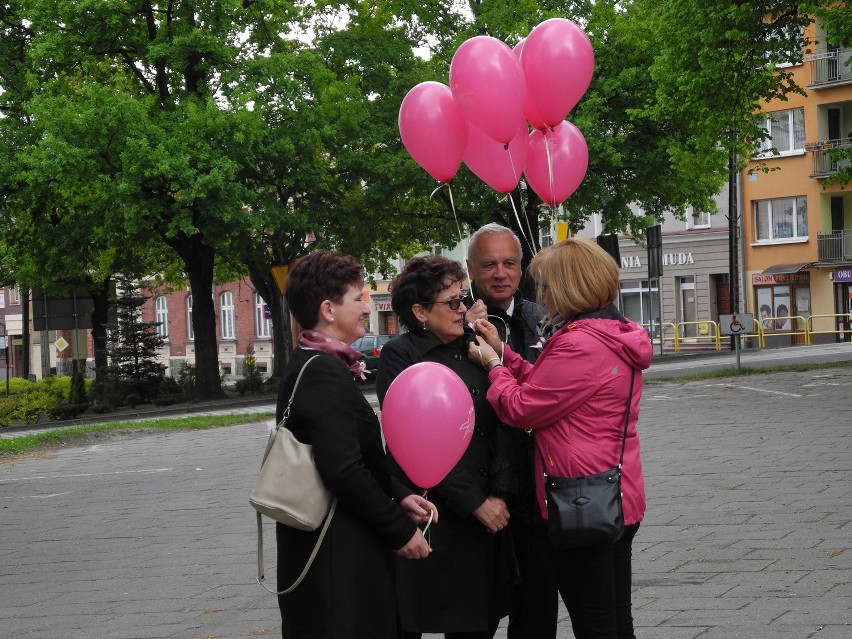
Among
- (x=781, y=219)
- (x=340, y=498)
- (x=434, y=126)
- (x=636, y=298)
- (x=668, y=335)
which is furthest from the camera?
(x=636, y=298)

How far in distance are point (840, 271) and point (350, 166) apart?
25.9m

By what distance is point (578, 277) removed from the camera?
13.7 feet

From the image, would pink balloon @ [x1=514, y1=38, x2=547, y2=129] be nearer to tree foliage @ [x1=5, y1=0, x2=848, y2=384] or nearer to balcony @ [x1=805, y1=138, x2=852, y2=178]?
tree foliage @ [x1=5, y1=0, x2=848, y2=384]

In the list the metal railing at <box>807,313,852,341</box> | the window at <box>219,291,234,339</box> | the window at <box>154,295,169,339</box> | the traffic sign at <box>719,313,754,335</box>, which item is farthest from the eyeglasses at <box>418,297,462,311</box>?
the window at <box>154,295,169,339</box>

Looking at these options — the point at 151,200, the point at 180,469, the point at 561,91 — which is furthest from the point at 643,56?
the point at 561,91

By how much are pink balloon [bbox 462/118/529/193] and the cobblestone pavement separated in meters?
2.21

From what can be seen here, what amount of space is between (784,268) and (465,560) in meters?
49.6

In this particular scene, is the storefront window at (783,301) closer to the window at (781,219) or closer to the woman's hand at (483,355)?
the window at (781,219)

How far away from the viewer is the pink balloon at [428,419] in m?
4.08

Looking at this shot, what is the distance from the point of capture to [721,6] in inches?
926

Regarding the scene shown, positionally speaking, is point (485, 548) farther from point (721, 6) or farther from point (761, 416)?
point (721, 6)

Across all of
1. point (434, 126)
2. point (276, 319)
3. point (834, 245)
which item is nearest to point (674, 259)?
point (834, 245)

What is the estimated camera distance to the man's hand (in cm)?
451

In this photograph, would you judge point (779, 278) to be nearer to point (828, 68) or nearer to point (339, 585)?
point (828, 68)
